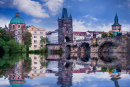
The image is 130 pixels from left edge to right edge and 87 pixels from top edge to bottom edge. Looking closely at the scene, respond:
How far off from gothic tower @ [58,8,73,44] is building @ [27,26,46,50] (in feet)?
32.8

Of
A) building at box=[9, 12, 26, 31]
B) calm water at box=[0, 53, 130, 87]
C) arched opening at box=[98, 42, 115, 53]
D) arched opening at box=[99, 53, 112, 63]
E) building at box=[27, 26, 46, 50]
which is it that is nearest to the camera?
calm water at box=[0, 53, 130, 87]

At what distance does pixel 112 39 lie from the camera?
159 ft

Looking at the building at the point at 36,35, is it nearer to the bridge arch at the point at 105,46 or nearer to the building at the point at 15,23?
the building at the point at 15,23

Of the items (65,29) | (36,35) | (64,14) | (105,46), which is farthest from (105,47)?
(64,14)

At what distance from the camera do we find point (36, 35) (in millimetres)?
71938

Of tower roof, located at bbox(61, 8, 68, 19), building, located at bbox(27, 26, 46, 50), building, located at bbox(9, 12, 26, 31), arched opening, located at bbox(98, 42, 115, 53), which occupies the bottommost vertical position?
arched opening, located at bbox(98, 42, 115, 53)

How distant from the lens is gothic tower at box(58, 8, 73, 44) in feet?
264

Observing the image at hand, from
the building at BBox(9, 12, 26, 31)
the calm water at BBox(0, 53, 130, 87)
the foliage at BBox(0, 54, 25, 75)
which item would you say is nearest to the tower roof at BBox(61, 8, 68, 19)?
the building at BBox(9, 12, 26, 31)

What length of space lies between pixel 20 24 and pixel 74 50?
25.2 m

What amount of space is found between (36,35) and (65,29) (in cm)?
1368

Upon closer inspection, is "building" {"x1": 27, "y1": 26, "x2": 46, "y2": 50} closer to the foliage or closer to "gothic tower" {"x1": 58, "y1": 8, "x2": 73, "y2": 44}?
"gothic tower" {"x1": 58, "y1": 8, "x2": 73, "y2": 44}

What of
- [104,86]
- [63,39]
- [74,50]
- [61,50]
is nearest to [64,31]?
[63,39]

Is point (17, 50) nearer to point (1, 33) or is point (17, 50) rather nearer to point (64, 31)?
point (1, 33)

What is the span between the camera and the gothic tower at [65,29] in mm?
80500
